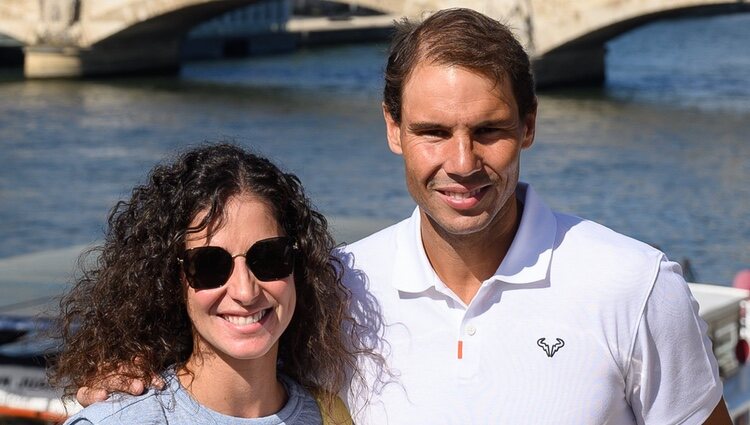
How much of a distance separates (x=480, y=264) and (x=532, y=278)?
0.08 meters

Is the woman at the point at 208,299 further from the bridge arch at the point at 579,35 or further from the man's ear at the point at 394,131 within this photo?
the bridge arch at the point at 579,35

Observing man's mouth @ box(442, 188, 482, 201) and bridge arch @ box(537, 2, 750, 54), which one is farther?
bridge arch @ box(537, 2, 750, 54)

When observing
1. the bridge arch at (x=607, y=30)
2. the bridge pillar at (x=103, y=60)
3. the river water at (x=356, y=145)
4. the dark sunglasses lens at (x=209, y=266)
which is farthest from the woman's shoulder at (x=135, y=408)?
the bridge pillar at (x=103, y=60)

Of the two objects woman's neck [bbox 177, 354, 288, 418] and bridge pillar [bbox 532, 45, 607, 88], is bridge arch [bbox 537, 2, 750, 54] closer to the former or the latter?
bridge pillar [bbox 532, 45, 607, 88]

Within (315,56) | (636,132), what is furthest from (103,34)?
(636,132)

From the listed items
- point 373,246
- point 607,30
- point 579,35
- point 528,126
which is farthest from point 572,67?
point 528,126

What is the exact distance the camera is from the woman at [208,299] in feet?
6.15

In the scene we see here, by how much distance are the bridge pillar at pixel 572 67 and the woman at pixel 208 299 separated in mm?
20012

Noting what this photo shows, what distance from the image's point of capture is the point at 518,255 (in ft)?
6.57

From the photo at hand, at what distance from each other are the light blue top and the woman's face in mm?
78

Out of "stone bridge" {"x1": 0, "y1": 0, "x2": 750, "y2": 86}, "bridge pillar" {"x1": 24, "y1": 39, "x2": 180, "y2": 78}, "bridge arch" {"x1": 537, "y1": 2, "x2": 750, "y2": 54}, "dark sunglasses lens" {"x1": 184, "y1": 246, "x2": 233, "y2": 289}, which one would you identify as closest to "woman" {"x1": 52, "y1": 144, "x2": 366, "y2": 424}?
"dark sunglasses lens" {"x1": 184, "y1": 246, "x2": 233, "y2": 289}

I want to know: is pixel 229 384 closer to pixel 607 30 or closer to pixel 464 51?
pixel 464 51

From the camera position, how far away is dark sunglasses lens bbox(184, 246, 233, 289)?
1.86 metres

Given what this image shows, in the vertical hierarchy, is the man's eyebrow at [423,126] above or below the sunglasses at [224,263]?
above
